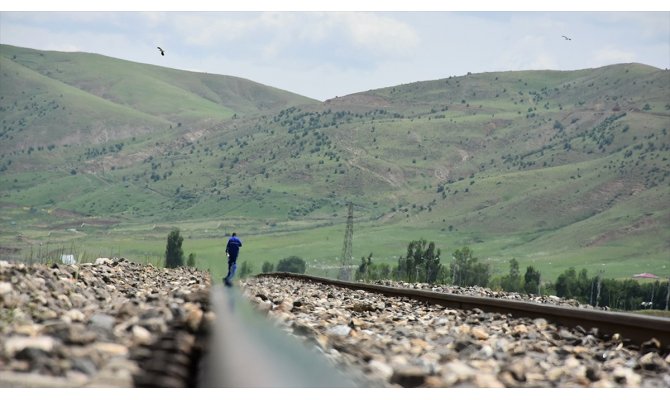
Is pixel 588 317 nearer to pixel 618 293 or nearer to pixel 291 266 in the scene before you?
pixel 618 293

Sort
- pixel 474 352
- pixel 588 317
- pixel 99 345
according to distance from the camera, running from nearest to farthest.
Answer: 1. pixel 99 345
2. pixel 474 352
3. pixel 588 317

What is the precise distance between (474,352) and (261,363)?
3705 mm

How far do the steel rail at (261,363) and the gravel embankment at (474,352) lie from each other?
32cm

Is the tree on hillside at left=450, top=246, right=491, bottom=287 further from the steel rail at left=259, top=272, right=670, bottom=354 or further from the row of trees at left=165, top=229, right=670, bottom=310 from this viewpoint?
the steel rail at left=259, top=272, right=670, bottom=354

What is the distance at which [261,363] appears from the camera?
25.5 feet

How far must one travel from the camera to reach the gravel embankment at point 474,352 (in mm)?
8445

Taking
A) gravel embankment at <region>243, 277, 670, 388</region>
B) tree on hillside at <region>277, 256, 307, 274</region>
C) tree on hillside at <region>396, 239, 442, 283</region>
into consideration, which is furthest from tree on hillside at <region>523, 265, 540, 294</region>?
gravel embankment at <region>243, 277, 670, 388</region>

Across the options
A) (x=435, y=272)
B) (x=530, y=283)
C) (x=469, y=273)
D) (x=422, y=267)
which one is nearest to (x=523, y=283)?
(x=530, y=283)

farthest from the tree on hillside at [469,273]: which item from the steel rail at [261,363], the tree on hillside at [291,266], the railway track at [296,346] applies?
the steel rail at [261,363]

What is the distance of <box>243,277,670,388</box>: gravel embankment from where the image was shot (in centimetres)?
845

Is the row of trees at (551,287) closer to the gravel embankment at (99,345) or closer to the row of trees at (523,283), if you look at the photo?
the row of trees at (523,283)

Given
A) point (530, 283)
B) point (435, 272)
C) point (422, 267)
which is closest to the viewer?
point (435, 272)

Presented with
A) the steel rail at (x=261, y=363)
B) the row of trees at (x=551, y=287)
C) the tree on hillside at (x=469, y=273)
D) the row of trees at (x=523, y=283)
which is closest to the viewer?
the steel rail at (x=261, y=363)
